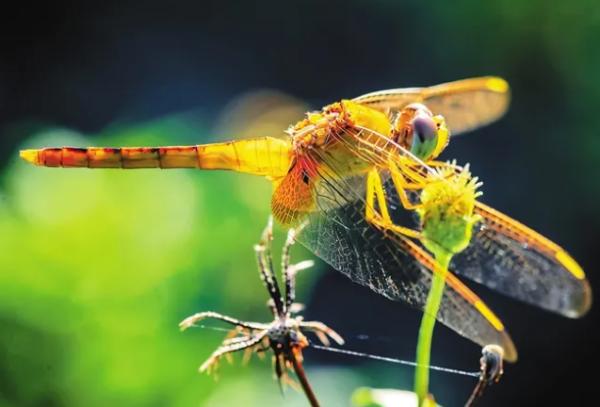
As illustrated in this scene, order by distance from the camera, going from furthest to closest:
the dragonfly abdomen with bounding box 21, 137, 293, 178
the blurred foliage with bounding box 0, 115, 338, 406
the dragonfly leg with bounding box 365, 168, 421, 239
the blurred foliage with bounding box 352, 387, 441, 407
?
the blurred foliage with bounding box 0, 115, 338, 406 < the dragonfly abdomen with bounding box 21, 137, 293, 178 < the dragonfly leg with bounding box 365, 168, 421, 239 < the blurred foliage with bounding box 352, 387, 441, 407

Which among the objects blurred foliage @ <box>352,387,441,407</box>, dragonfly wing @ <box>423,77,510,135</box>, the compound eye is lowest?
blurred foliage @ <box>352,387,441,407</box>

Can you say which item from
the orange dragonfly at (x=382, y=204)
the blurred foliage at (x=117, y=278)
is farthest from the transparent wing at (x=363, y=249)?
the blurred foliage at (x=117, y=278)

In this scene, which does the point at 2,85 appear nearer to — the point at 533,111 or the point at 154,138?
the point at 154,138

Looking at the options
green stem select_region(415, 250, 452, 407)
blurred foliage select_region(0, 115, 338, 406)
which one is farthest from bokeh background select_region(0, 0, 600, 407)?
green stem select_region(415, 250, 452, 407)

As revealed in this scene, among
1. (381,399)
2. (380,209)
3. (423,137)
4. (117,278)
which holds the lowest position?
(381,399)

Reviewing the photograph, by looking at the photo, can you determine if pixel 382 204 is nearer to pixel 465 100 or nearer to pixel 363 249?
pixel 363 249

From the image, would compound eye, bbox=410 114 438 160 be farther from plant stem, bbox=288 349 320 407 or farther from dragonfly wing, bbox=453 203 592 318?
plant stem, bbox=288 349 320 407

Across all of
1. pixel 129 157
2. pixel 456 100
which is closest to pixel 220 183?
pixel 129 157

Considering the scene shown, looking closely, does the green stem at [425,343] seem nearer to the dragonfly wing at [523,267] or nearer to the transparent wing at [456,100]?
the dragonfly wing at [523,267]
